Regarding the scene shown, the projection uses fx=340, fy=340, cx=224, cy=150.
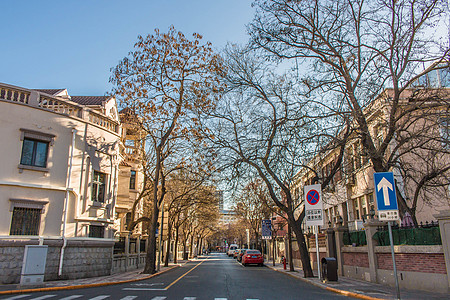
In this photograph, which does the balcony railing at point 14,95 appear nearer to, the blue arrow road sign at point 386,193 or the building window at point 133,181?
the building window at point 133,181

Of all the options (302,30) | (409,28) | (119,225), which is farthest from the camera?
(119,225)

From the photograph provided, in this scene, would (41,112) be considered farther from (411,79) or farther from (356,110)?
(411,79)

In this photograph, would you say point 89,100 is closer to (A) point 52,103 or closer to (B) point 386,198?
(A) point 52,103

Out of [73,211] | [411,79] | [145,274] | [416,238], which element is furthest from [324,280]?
[73,211]

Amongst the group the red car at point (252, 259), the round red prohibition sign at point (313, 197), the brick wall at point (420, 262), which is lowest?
the red car at point (252, 259)

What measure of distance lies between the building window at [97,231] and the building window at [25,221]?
10.8ft

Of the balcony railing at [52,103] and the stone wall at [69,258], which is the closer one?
the stone wall at [69,258]

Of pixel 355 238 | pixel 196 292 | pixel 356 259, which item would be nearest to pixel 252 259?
pixel 355 238

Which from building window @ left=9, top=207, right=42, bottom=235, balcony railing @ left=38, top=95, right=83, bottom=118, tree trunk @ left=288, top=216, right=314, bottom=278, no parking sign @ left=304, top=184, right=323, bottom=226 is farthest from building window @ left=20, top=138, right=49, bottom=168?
tree trunk @ left=288, top=216, right=314, bottom=278

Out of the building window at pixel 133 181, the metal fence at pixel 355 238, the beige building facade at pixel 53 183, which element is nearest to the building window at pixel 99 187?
the beige building facade at pixel 53 183

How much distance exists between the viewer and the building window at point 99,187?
20.7 meters

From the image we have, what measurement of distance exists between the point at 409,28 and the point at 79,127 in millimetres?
17264

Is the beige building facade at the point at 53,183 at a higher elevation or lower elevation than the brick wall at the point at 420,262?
higher

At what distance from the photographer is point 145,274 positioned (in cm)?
2136
